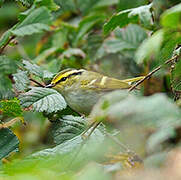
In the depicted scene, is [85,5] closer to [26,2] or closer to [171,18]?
[26,2]

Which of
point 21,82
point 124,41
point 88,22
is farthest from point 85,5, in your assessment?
point 21,82

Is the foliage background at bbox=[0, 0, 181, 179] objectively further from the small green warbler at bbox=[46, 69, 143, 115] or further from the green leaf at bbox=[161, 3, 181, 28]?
the small green warbler at bbox=[46, 69, 143, 115]

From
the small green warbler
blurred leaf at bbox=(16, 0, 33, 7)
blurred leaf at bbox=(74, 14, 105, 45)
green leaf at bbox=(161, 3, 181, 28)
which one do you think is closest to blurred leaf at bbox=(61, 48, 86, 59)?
blurred leaf at bbox=(74, 14, 105, 45)

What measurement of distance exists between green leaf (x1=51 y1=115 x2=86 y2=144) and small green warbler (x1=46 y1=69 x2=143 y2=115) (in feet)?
1.83

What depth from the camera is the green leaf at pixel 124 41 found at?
4105mm

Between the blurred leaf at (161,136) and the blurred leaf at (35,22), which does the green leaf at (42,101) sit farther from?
the blurred leaf at (161,136)

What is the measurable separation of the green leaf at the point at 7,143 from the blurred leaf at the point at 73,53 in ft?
6.06

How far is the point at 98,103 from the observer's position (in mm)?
1676

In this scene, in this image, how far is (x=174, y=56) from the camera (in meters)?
1.97

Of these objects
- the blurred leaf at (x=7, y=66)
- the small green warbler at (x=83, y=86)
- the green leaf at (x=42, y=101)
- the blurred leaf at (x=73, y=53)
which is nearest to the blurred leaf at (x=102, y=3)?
the blurred leaf at (x=73, y=53)

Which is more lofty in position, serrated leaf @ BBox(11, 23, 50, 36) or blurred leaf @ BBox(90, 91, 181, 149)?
serrated leaf @ BBox(11, 23, 50, 36)

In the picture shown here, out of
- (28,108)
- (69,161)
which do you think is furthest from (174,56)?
(28,108)

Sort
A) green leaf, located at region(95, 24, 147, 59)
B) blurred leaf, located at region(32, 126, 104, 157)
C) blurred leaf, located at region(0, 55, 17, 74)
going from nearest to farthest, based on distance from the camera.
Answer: blurred leaf, located at region(0, 55, 17, 74) → blurred leaf, located at region(32, 126, 104, 157) → green leaf, located at region(95, 24, 147, 59)

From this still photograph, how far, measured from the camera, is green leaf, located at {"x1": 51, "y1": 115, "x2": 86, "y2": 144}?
88.9 inches
